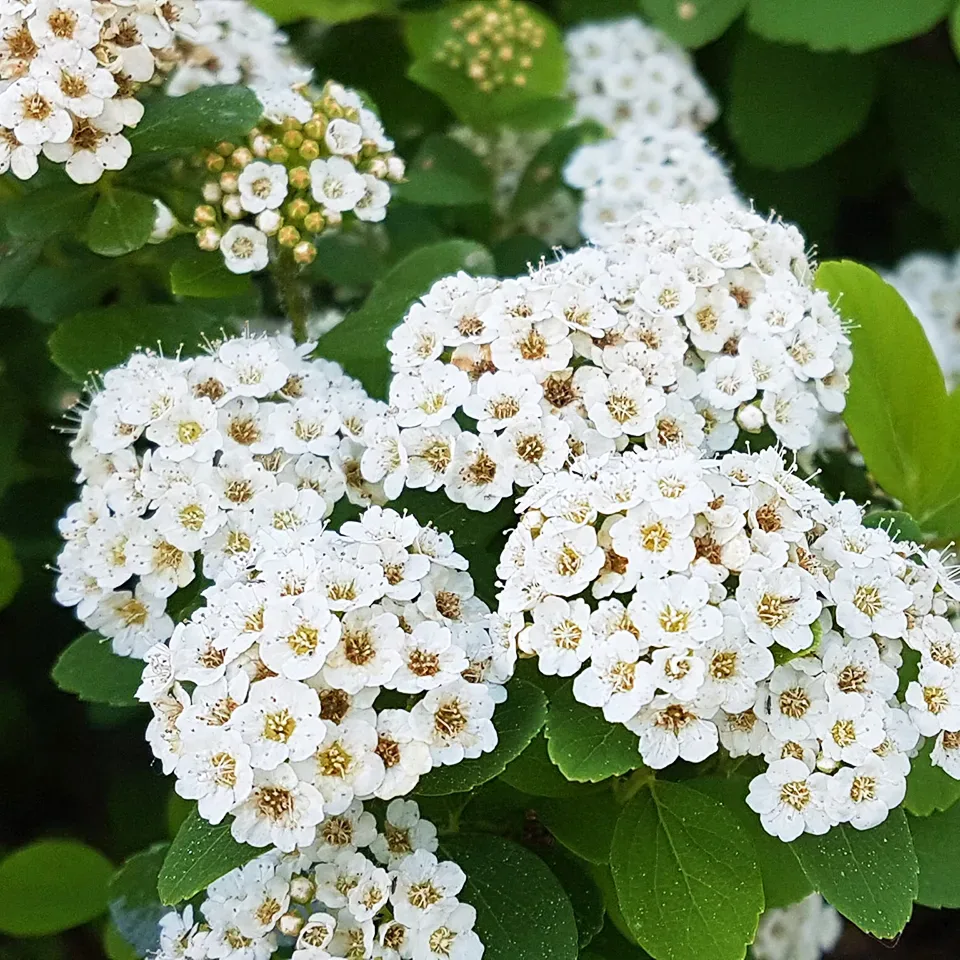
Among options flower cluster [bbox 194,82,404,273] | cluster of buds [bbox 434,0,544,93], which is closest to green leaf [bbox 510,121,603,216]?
cluster of buds [bbox 434,0,544,93]

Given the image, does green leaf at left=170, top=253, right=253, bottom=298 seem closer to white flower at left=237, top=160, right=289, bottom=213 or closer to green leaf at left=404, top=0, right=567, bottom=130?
white flower at left=237, top=160, right=289, bottom=213

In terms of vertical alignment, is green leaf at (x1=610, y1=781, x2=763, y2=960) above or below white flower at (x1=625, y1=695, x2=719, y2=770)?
below

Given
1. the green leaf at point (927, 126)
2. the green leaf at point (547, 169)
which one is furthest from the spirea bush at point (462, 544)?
the green leaf at point (927, 126)

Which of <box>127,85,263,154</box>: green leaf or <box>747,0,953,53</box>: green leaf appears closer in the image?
<box>127,85,263,154</box>: green leaf

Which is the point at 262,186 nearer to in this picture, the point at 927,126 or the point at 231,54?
the point at 231,54

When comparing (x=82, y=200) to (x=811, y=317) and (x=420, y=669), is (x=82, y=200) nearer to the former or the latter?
(x=420, y=669)

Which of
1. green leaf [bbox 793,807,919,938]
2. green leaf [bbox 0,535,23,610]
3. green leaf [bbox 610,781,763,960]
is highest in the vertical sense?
green leaf [bbox 793,807,919,938]

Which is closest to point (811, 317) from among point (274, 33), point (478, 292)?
point (478, 292)

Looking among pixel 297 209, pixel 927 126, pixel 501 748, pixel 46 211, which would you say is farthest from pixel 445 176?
pixel 501 748
